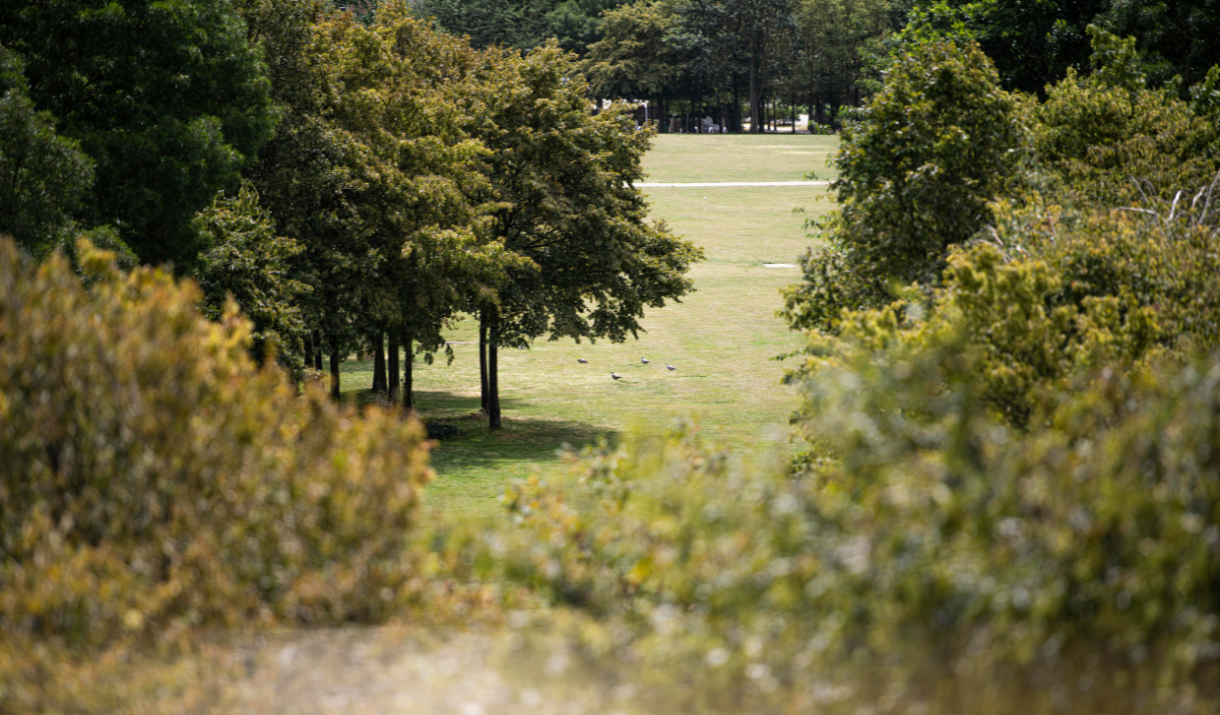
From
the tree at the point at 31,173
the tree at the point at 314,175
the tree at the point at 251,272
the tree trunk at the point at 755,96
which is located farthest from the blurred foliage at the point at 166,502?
the tree trunk at the point at 755,96

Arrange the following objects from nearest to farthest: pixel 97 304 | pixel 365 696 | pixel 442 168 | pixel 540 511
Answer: pixel 365 696, pixel 97 304, pixel 540 511, pixel 442 168

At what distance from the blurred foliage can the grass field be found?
423 inches

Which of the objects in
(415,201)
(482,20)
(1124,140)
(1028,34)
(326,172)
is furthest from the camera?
(482,20)

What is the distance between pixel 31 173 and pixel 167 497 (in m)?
11.7

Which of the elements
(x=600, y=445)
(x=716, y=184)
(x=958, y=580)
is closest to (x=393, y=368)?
(x=600, y=445)

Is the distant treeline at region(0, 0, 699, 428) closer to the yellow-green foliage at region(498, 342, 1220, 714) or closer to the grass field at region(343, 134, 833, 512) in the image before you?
the grass field at region(343, 134, 833, 512)

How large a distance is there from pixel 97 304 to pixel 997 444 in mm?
5638

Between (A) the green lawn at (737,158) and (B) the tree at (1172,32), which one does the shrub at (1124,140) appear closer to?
(B) the tree at (1172,32)

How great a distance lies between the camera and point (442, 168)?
2808 centimetres

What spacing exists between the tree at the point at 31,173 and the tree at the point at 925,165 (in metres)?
12.2

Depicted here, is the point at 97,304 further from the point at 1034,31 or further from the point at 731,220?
the point at 731,220

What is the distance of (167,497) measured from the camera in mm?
6090

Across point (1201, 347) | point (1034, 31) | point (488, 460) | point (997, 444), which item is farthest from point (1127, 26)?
point (997, 444)

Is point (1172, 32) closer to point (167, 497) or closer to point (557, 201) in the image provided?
point (557, 201)
